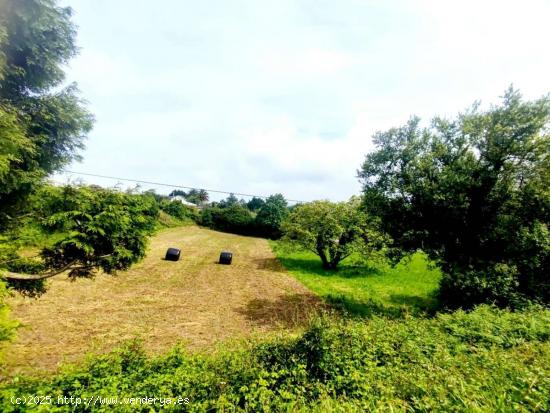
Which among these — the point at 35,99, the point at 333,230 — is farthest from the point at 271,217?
the point at 35,99

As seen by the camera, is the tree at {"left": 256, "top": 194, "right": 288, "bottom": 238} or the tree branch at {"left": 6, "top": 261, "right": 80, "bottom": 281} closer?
the tree branch at {"left": 6, "top": 261, "right": 80, "bottom": 281}

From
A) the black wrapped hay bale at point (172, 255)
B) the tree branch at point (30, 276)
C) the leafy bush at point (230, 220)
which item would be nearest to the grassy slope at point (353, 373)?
the tree branch at point (30, 276)

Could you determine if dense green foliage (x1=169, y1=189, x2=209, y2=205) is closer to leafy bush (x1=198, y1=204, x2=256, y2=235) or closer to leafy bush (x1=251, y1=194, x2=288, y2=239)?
leafy bush (x1=198, y1=204, x2=256, y2=235)

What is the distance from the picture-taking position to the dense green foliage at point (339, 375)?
158 inches

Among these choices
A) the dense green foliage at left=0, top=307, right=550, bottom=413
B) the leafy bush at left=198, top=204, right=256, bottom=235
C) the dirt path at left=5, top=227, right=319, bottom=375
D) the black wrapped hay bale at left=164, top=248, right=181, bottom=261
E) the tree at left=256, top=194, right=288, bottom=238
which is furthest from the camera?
the leafy bush at left=198, top=204, right=256, bottom=235

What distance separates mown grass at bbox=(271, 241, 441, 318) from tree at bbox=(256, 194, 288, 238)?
27769 mm

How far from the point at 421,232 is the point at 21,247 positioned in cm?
1373

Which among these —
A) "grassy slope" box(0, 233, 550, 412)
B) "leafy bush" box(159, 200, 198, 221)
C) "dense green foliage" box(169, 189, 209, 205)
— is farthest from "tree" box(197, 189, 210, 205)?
"grassy slope" box(0, 233, 550, 412)

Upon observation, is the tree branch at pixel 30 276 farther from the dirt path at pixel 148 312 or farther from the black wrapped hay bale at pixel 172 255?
the black wrapped hay bale at pixel 172 255

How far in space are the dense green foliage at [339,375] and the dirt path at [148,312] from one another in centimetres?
112

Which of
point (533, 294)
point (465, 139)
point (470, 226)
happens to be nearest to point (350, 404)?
point (470, 226)

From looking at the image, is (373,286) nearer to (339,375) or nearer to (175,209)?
(339,375)

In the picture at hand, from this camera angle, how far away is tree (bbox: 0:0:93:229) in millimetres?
6043

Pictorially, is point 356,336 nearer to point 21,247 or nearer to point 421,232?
point 421,232
